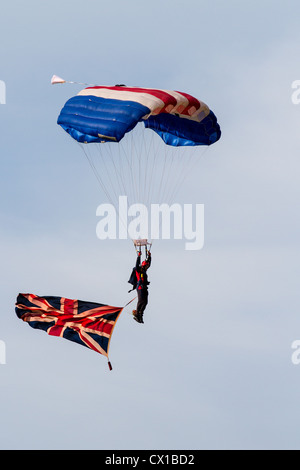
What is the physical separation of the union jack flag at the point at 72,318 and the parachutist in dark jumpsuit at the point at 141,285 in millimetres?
1277

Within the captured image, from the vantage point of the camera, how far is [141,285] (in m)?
36.4

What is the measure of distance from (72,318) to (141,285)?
13.0 ft

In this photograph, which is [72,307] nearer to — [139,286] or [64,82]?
[139,286]

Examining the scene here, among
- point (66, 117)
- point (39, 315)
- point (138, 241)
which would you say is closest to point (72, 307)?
point (39, 315)

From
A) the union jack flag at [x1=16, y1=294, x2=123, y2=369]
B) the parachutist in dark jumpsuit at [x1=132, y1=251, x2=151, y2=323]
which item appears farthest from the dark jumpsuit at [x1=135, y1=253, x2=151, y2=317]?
the union jack flag at [x1=16, y1=294, x2=123, y2=369]

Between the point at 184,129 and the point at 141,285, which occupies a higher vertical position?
the point at 184,129

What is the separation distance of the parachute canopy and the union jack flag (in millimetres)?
6428

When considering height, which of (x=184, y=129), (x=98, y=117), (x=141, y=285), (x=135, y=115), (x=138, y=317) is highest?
(x=184, y=129)

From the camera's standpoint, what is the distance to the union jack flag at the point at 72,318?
124ft

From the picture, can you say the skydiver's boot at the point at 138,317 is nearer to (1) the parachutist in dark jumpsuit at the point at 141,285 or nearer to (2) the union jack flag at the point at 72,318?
(1) the parachutist in dark jumpsuit at the point at 141,285

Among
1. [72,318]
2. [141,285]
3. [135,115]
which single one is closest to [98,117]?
[135,115]

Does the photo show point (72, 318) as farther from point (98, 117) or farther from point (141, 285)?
point (98, 117)

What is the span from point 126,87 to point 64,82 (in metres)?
2.30

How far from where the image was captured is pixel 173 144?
3997cm
